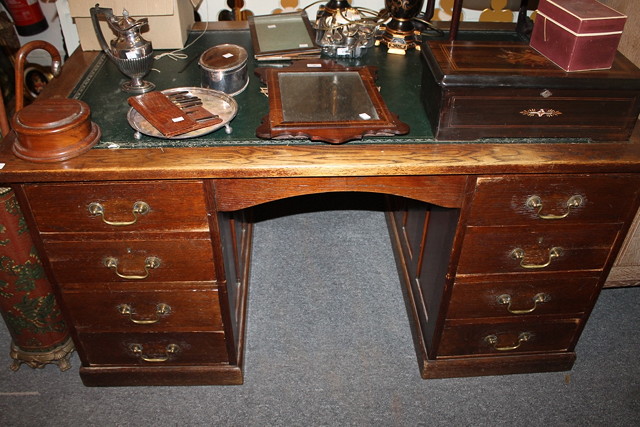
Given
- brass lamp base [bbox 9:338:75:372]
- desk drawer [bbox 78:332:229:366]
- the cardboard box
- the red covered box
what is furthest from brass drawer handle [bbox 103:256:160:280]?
the red covered box

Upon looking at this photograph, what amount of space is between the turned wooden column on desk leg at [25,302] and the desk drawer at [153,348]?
0.16 meters

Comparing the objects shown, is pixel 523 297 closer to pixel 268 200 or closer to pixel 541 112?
pixel 541 112

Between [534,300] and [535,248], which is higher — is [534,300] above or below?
below

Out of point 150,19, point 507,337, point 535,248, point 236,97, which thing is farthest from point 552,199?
point 150,19

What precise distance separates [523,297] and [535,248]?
0.18 metres

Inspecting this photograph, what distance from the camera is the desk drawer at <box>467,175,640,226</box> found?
135 centimetres

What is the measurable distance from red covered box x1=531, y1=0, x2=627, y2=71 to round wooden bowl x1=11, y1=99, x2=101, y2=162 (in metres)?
1.14

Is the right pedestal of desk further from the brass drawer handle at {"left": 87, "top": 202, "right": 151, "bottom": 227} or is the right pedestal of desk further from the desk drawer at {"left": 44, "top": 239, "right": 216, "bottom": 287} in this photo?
the brass drawer handle at {"left": 87, "top": 202, "right": 151, "bottom": 227}

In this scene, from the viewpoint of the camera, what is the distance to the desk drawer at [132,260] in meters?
1.39

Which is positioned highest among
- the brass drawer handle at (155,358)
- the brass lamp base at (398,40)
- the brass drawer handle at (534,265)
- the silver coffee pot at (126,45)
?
the silver coffee pot at (126,45)

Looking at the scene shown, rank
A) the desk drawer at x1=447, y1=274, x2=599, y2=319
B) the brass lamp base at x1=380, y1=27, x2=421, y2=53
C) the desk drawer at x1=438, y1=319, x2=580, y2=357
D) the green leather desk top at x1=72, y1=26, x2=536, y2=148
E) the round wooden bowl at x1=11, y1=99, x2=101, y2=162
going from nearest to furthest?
the round wooden bowl at x1=11, y1=99, x2=101, y2=162
the green leather desk top at x1=72, y1=26, x2=536, y2=148
the desk drawer at x1=447, y1=274, x2=599, y2=319
the desk drawer at x1=438, y1=319, x2=580, y2=357
the brass lamp base at x1=380, y1=27, x2=421, y2=53

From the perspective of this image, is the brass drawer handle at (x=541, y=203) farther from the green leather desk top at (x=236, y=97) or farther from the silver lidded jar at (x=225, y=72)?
the silver lidded jar at (x=225, y=72)

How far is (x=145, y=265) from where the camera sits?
1.43m

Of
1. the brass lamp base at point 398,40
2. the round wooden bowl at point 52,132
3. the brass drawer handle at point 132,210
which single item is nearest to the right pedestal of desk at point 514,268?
the brass lamp base at point 398,40
